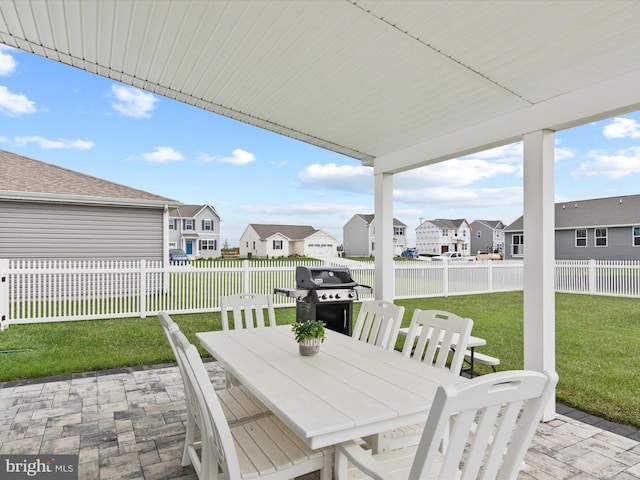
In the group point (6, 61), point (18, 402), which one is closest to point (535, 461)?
point (18, 402)

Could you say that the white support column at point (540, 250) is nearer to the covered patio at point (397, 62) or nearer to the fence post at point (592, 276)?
the covered patio at point (397, 62)

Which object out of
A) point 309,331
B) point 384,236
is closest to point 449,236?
point 384,236

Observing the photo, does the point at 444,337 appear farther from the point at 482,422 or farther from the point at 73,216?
the point at 73,216

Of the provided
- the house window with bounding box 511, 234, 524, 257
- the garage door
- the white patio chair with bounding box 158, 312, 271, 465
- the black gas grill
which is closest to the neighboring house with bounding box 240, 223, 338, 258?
the garage door

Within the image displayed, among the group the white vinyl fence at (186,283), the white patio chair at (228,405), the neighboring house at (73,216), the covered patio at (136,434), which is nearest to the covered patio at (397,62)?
the covered patio at (136,434)

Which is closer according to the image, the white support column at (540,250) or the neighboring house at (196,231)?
the white support column at (540,250)

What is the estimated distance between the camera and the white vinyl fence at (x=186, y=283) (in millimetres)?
6718

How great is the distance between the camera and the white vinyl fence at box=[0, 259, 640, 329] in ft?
22.0

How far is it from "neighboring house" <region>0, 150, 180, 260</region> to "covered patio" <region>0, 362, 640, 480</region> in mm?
5824

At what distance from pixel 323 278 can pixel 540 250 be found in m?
2.22

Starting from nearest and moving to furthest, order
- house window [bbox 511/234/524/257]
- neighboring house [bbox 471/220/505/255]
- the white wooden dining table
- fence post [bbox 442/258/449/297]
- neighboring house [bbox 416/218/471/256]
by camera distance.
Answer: the white wooden dining table < fence post [bbox 442/258/449/297] < house window [bbox 511/234/524/257] < neighboring house [bbox 471/220/505/255] < neighboring house [bbox 416/218/471/256]

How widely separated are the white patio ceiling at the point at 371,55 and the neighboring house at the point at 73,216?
680cm

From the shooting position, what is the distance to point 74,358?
4.50 m

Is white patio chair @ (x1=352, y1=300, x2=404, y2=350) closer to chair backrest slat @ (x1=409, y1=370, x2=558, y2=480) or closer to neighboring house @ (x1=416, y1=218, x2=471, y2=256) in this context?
chair backrest slat @ (x1=409, y1=370, x2=558, y2=480)
